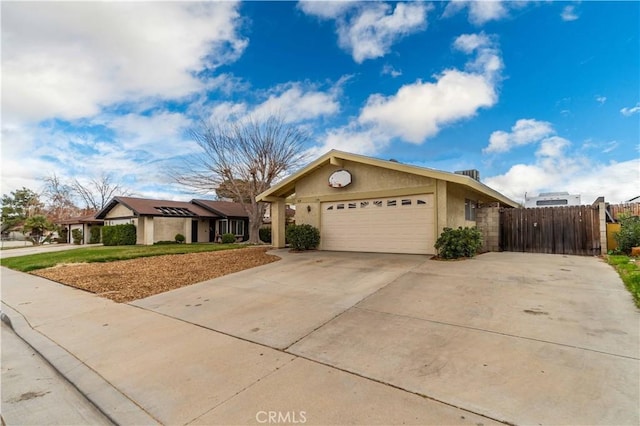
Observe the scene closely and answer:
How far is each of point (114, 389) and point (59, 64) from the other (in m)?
10.5

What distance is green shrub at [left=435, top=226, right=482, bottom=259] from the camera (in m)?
9.29

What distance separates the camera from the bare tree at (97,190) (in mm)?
37844

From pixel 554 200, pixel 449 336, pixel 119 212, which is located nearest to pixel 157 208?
pixel 119 212

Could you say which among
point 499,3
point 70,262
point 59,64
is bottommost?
point 70,262

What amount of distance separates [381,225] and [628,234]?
26.8 ft

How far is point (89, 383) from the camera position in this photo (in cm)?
308

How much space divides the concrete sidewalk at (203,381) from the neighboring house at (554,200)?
19.6m

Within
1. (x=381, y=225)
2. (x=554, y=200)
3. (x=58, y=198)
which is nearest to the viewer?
(x=381, y=225)

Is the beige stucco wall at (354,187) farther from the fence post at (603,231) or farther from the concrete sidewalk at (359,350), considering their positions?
the fence post at (603,231)

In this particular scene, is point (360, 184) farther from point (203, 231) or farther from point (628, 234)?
point (203, 231)

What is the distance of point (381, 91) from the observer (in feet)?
44.4

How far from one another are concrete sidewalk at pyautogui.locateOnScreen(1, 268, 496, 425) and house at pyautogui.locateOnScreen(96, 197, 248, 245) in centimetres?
1850

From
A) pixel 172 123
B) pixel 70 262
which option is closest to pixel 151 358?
pixel 70 262

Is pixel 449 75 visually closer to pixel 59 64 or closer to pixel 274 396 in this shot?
pixel 274 396
